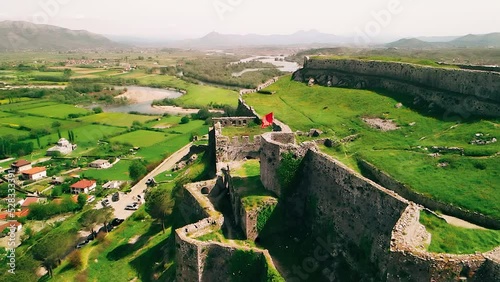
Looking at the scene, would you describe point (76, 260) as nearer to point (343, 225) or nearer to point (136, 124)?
point (343, 225)

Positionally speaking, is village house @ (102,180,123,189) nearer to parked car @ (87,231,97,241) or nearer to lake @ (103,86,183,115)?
parked car @ (87,231,97,241)

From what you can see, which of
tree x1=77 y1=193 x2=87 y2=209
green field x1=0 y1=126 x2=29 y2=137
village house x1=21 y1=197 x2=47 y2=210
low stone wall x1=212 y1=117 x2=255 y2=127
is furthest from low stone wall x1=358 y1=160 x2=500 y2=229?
green field x1=0 y1=126 x2=29 y2=137

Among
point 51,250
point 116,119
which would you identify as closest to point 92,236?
point 51,250

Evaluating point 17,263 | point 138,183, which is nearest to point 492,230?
point 17,263

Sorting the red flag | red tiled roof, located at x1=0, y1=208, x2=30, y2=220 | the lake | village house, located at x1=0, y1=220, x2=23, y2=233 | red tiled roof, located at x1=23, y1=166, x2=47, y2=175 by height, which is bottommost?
the lake

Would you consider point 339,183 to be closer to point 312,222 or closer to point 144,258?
point 312,222

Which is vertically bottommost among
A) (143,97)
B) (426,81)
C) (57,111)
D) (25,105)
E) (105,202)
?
(143,97)
